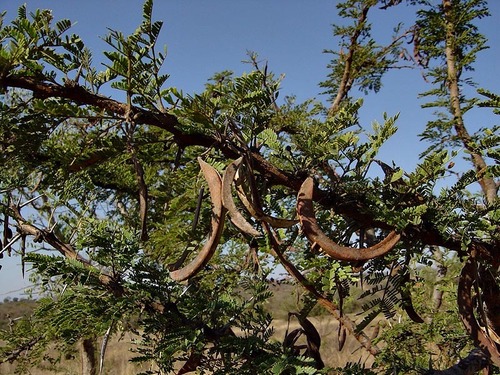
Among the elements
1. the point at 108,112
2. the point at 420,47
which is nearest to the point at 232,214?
the point at 108,112

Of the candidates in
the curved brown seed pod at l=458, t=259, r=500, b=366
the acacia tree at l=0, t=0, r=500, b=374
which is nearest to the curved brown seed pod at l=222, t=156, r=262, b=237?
the acacia tree at l=0, t=0, r=500, b=374

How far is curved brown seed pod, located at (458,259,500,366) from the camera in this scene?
175cm

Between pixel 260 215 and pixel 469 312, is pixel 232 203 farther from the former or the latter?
pixel 469 312

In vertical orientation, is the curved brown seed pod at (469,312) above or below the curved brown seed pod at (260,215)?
below

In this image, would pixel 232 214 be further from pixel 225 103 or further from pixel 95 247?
pixel 95 247

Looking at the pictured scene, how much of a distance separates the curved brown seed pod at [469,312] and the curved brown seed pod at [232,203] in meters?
1.10

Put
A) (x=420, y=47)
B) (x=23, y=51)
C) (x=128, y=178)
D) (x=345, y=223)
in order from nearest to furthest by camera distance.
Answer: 1. (x=23, y=51)
2. (x=345, y=223)
3. (x=128, y=178)
4. (x=420, y=47)

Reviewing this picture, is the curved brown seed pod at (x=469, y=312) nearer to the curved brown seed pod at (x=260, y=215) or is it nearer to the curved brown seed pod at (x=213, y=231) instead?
the curved brown seed pod at (x=260, y=215)

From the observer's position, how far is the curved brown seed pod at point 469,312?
1.75 metres

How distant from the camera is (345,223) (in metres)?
1.66

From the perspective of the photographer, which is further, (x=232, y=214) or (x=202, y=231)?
(x=202, y=231)

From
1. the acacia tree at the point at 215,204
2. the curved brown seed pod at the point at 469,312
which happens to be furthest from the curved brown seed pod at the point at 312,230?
the curved brown seed pod at the point at 469,312

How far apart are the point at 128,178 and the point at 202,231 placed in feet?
6.90

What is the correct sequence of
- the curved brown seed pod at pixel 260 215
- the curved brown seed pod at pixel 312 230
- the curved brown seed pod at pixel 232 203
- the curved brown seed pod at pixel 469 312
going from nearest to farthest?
the curved brown seed pod at pixel 232 203 → the curved brown seed pod at pixel 260 215 → the curved brown seed pod at pixel 312 230 → the curved brown seed pod at pixel 469 312
